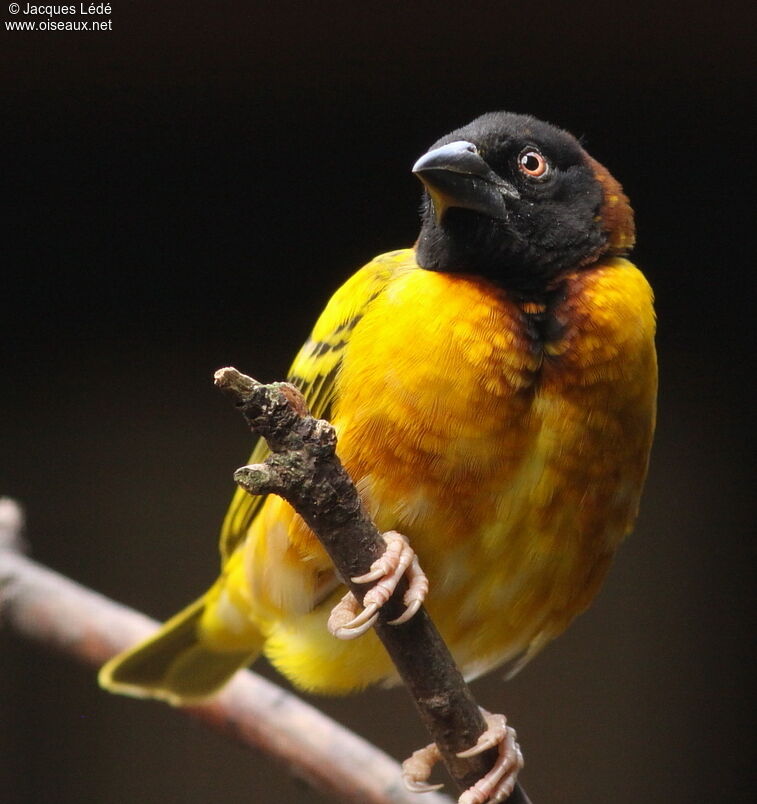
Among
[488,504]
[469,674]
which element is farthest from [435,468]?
[469,674]

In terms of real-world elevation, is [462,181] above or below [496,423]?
above

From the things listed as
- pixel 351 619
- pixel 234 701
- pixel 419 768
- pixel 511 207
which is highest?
pixel 511 207

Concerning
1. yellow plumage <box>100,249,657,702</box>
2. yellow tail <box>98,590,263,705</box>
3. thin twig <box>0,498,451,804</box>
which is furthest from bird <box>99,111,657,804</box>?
yellow tail <box>98,590,263,705</box>

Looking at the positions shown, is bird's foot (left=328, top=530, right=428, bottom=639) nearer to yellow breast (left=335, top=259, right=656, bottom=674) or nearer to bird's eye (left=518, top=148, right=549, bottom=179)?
yellow breast (left=335, top=259, right=656, bottom=674)

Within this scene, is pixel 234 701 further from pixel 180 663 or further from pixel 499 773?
pixel 499 773

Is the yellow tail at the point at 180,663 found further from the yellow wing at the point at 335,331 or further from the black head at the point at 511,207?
the black head at the point at 511,207

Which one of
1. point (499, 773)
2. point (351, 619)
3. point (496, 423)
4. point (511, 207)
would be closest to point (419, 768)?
point (499, 773)

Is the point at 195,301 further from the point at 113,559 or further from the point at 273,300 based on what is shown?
the point at 113,559
